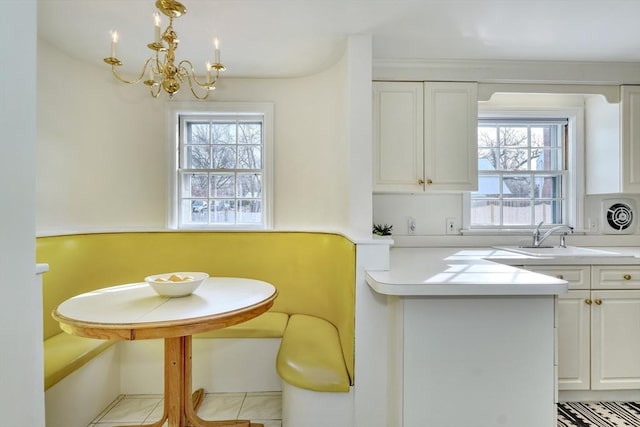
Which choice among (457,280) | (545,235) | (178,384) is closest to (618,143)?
(545,235)

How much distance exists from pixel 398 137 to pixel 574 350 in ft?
5.92

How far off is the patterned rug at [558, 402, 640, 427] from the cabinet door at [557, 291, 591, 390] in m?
0.12

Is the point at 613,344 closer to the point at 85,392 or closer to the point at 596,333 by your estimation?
the point at 596,333

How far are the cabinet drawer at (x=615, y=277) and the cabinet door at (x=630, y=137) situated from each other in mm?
701

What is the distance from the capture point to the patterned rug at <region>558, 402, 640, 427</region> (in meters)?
1.87

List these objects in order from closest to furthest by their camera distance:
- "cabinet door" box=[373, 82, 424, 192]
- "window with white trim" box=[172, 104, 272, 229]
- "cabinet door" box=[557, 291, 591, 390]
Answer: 1. "cabinet door" box=[557, 291, 591, 390]
2. "cabinet door" box=[373, 82, 424, 192]
3. "window with white trim" box=[172, 104, 272, 229]

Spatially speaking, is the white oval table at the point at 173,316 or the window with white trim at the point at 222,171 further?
the window with white trim at the point at 222,171

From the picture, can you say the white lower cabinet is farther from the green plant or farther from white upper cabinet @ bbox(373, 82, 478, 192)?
the green plant

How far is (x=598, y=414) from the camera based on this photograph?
1957 mm

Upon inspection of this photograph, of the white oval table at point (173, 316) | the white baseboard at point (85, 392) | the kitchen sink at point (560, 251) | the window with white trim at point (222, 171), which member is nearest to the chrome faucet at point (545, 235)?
the kitchen sink at point (560, 251)

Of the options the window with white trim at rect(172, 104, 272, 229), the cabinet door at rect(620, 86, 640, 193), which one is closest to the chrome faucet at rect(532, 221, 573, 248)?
the cabinet door at rect(620, 86, 640, 193)

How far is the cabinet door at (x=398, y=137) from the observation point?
2.30m

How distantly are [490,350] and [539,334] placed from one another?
230 mm

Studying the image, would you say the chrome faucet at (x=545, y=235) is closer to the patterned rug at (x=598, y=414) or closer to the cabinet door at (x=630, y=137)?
the cabinet door at (x=630, y=137)
